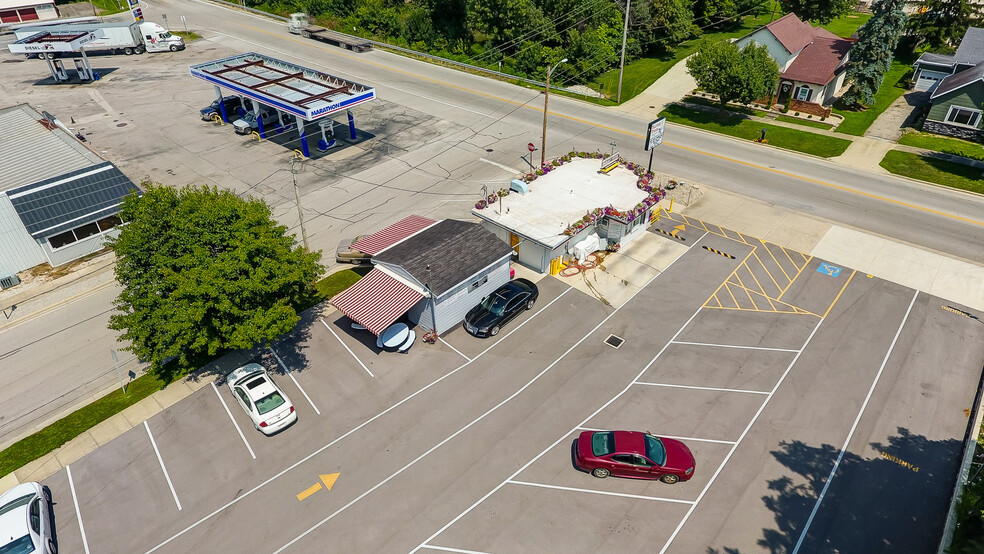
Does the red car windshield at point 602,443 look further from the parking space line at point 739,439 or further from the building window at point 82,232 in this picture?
the building window at point 82,232

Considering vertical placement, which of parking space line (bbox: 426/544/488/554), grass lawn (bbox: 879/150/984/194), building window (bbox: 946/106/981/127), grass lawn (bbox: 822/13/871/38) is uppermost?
grass lawn (bbox: 822/13/871/38)

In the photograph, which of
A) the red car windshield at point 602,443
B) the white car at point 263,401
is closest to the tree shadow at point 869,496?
the red car windshield at point 602,443

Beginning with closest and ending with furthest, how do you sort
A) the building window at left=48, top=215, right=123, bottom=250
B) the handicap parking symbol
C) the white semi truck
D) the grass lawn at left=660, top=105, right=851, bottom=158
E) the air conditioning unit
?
1. the air conditioning unit
2. the handicap parking symbol
3. the building window at left=48, top=215, right=123, bottom=250
4. the grass lawn at left=660, top=105, right=851, bottom=158
5. the white semi truck

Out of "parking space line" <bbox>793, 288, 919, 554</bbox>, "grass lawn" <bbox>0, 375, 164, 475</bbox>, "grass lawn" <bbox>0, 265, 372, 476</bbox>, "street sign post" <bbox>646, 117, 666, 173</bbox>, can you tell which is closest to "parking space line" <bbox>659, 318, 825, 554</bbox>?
"parking space line" <bbox>793, 288, 919, 554</bbox>

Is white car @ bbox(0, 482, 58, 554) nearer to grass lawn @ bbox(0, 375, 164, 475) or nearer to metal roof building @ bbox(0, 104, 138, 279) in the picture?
grass lawn @ bbox(0, 375, 164, 475)

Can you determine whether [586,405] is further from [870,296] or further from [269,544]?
[870,296]

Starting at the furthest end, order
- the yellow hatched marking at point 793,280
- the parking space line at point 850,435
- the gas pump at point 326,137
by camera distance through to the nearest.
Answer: the gas pump at point 326,137, the yellow hatched marking at point 793,280, the parking space line at point 850,435

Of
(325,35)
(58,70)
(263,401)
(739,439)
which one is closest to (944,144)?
(739,439)
